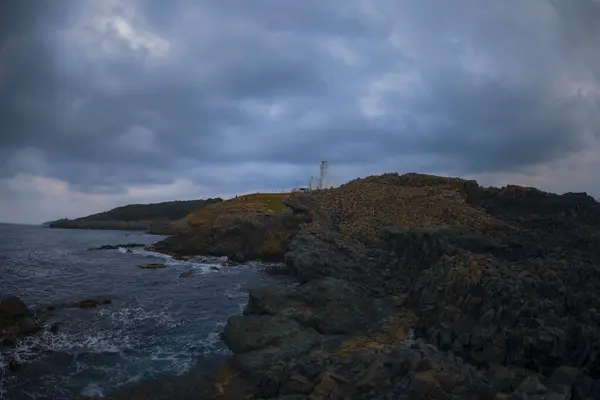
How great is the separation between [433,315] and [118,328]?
1536 cm

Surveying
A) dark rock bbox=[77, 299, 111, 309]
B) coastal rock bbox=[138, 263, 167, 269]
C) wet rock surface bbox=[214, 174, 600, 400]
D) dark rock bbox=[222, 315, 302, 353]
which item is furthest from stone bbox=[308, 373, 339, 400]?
coastal rock bbox=[138, 263, 167, 269]

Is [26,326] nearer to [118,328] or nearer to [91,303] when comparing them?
[118,328]

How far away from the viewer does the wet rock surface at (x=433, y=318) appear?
11.3 m

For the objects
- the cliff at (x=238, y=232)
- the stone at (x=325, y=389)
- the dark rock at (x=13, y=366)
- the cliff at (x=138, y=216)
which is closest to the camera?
the stone at (x=325, y=389)

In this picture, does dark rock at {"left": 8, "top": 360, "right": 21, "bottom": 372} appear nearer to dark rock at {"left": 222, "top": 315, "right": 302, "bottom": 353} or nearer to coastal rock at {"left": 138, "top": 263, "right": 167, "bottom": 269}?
dark rock at {"left": 222, "top": 315, "right": 302, "bottom": 353}

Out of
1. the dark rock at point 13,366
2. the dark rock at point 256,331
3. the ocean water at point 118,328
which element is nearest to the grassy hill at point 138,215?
the ocean water at point 118,328

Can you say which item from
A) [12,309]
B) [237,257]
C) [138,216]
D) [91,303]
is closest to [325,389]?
[12,309]

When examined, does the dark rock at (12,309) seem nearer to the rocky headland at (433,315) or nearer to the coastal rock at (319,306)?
the rocky headland at (433,315)

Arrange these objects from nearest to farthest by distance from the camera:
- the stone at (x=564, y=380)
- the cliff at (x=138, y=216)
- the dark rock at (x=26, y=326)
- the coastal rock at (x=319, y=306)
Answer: the stone at (x=564, y=380)
the coastal rock at (x=319, y=306)
the dark rock at (x=26, y=326)
the cliff at (x=138, y=216)

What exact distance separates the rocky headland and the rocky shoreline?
51 millimetres

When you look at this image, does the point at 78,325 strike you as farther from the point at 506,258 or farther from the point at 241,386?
the point at 506,258

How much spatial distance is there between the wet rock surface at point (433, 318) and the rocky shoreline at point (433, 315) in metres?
0.05

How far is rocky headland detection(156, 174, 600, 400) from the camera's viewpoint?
1138 centimetres

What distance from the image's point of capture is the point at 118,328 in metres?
19.9
